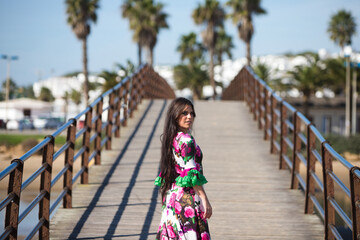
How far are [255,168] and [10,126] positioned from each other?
143ft

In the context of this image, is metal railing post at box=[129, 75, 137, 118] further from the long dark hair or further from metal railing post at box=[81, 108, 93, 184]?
the long dark hair

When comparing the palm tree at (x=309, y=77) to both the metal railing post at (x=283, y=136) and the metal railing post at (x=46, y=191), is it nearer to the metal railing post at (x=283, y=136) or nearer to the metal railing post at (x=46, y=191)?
the metal railing post at (x=283, y=136)

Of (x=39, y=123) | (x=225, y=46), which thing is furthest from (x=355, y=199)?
(x=225, y=46)

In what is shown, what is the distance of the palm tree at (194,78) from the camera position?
2303 inches

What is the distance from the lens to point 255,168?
24.5 feet

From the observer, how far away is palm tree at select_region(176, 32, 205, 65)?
72438 millimetres

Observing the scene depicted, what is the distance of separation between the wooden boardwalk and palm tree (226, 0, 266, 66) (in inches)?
1377

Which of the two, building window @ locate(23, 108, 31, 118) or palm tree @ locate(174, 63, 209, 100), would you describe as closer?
palm tree @ locate(174, 63, 209, 100)

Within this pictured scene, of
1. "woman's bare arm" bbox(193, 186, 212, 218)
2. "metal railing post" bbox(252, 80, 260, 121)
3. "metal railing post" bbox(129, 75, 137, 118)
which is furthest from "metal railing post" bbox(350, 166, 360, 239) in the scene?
"metal railing post" bbox(129, 75, 137, 118)

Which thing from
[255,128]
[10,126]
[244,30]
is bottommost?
[10,126]

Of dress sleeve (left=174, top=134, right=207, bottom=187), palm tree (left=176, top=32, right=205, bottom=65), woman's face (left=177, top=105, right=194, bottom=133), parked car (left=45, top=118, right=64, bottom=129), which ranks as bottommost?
parked car (left=45, top=118, right=64, bottom=129)

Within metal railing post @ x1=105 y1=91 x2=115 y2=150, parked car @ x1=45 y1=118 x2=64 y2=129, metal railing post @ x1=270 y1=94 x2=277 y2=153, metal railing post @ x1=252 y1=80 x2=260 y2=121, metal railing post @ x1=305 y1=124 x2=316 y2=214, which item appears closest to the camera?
metal railing post @ x1=305 y1=124 x2=316 y2=214

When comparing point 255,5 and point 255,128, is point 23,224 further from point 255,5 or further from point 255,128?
point 255,5

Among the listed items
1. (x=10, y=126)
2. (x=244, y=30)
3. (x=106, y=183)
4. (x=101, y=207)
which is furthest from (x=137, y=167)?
(x=10, y=126)
